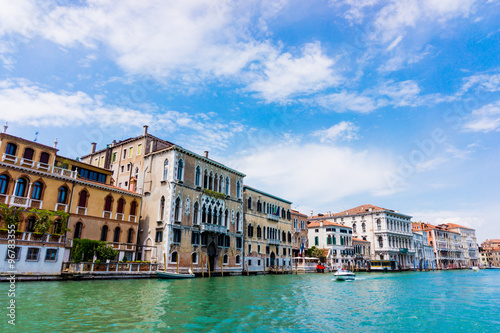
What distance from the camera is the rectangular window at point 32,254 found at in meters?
20.8

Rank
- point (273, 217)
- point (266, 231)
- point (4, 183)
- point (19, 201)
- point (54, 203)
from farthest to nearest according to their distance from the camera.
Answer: point (273, 217) < point (266, 231) < point (54, 203) < point (19, 201) < point (4, 183)

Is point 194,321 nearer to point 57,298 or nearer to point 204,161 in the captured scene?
point 57,298

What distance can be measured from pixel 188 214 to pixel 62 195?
38.6 ft

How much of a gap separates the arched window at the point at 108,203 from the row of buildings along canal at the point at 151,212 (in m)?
0.14

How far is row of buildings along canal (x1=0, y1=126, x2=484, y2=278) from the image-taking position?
22453 mm

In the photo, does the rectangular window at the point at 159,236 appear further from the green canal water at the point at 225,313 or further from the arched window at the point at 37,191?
the green canal water at the point at 225,313

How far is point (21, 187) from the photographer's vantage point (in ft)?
74.6

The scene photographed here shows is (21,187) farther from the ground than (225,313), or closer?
farther from the ground

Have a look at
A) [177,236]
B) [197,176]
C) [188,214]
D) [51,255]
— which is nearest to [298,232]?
[197,176]

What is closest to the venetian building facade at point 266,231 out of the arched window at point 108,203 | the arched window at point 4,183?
→ the arched window at point 108,203

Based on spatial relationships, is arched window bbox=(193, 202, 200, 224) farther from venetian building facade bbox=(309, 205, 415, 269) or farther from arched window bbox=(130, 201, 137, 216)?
venetian building facade bbox=(309, 205, 415, 269)

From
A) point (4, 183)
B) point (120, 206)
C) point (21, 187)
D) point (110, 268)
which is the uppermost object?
point (4, 183)

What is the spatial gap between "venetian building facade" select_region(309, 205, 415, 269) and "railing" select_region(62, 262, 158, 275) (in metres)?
49.2

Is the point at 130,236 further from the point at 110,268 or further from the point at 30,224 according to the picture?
the point at 30,224
